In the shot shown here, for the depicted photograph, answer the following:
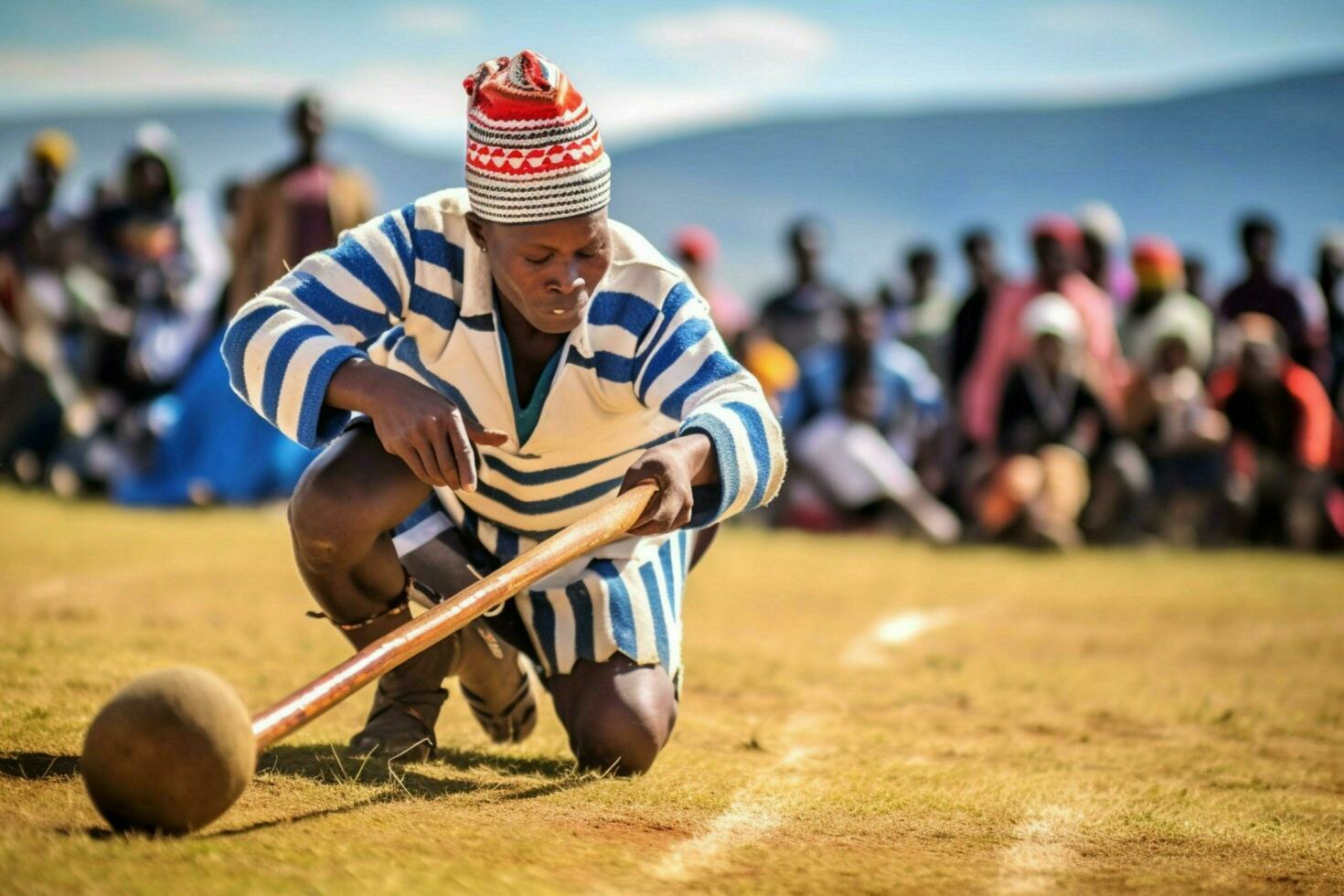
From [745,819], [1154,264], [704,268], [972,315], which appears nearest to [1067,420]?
[972,315]

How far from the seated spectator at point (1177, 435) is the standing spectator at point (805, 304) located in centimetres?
236

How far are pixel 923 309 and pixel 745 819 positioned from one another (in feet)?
32.3

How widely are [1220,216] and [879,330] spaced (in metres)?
7.30

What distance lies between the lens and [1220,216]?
17.0m

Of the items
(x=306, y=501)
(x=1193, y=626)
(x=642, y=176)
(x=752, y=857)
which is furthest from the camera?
(x=642, y=176)

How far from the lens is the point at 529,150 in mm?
3527

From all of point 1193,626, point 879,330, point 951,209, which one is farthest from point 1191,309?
point 951,209

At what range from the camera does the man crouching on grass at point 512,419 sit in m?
3.48

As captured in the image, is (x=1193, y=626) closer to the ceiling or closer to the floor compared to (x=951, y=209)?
closer to the floor

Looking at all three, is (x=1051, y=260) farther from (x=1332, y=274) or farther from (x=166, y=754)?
(x=166, y=754)

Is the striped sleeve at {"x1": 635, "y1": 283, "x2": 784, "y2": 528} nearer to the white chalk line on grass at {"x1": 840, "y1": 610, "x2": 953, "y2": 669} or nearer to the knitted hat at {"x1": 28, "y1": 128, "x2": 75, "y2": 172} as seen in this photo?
the white chalk line on grass at {"x1": 840, "y1": 610, "x2": 953, "y2": 669}

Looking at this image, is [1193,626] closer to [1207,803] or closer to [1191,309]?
[1207,803]

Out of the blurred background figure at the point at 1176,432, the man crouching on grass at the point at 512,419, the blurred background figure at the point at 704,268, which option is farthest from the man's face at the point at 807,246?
the man crouching on grass at the point at 512,419

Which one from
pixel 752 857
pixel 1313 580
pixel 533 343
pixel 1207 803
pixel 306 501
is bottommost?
pixel 1313 580
